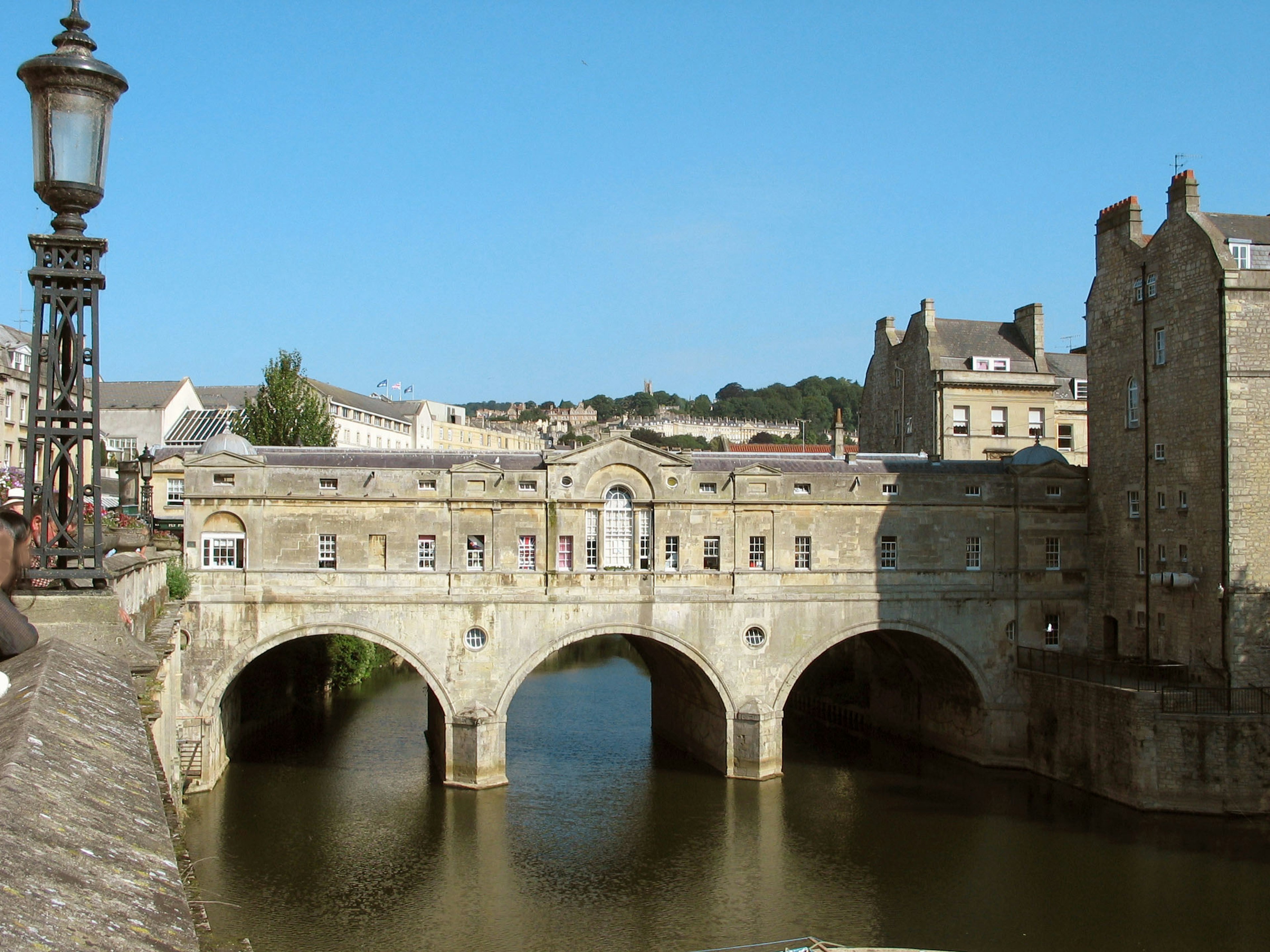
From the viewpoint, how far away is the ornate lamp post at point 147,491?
34938 mm

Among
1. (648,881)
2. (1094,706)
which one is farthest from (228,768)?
(1094,706)

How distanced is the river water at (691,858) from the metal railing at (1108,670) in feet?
11.8

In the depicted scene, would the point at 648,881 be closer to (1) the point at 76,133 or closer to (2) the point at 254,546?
(2) the point at 254,546

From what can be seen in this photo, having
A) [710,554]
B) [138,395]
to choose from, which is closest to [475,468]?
[710,554]

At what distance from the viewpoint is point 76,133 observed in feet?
29.1

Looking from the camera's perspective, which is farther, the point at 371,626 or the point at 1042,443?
the point at 1042,443

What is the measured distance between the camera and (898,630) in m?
38.1

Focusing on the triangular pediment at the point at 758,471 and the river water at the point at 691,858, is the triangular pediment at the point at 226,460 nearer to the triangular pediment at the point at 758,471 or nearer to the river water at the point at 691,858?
the river water at the point at 691,858

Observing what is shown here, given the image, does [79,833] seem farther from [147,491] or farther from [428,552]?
[147,491]

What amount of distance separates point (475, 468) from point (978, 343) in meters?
26.6

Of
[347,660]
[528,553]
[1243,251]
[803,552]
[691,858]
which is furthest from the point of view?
[347,660]

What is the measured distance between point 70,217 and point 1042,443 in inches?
1857

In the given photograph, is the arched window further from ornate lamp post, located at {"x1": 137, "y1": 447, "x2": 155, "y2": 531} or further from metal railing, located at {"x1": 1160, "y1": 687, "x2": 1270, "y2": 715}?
metal railing, located at {"x1": 1160, "y1": 687, "x2": 1270, "y2": 715}

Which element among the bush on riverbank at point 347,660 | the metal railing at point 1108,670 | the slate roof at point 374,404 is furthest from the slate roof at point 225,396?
the metal railing at point 1108,670
